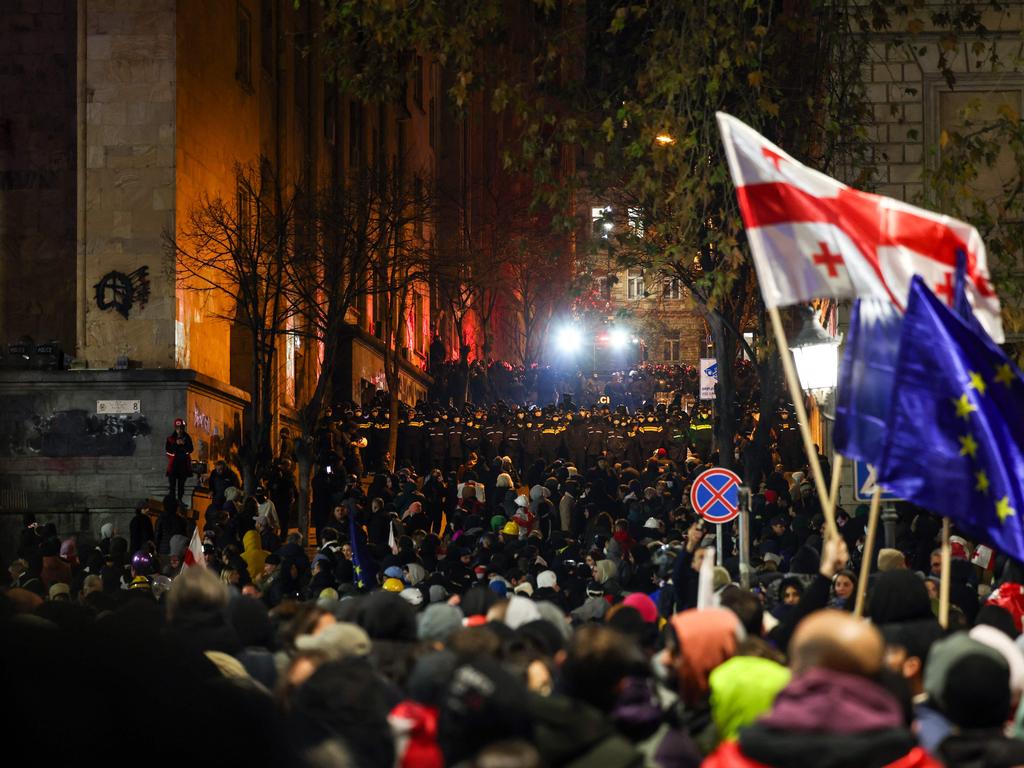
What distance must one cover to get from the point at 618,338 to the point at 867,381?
94690 mm

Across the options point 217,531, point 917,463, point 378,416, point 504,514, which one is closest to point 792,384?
point 917,463

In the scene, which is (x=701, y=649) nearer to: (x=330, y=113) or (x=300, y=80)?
(x=300, y=80)

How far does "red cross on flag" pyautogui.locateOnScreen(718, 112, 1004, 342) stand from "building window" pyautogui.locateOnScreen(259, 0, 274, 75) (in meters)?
34.0

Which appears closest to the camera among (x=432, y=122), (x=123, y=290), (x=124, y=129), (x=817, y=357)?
(x=817, y=357)

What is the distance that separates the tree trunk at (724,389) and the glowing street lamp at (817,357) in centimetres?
773

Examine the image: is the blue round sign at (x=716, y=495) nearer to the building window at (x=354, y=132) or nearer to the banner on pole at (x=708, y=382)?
the banner on pole at (x=708, y=382)

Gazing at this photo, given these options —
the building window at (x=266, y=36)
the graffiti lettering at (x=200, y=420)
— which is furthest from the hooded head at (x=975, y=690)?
the building window at (x=266, y=36)

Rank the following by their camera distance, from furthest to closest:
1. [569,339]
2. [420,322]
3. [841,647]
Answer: [569,339] → [420,322] → [841,647]

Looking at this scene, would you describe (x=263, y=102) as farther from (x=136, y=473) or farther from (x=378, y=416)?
A: (x=136, y=473)

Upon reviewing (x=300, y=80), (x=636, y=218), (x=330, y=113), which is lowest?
(x=636, y=218)

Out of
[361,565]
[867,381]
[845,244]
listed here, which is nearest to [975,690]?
[867,381]

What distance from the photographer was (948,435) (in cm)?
898

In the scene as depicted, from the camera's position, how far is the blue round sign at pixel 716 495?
18.6 m

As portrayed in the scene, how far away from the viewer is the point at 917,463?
29.3ft
